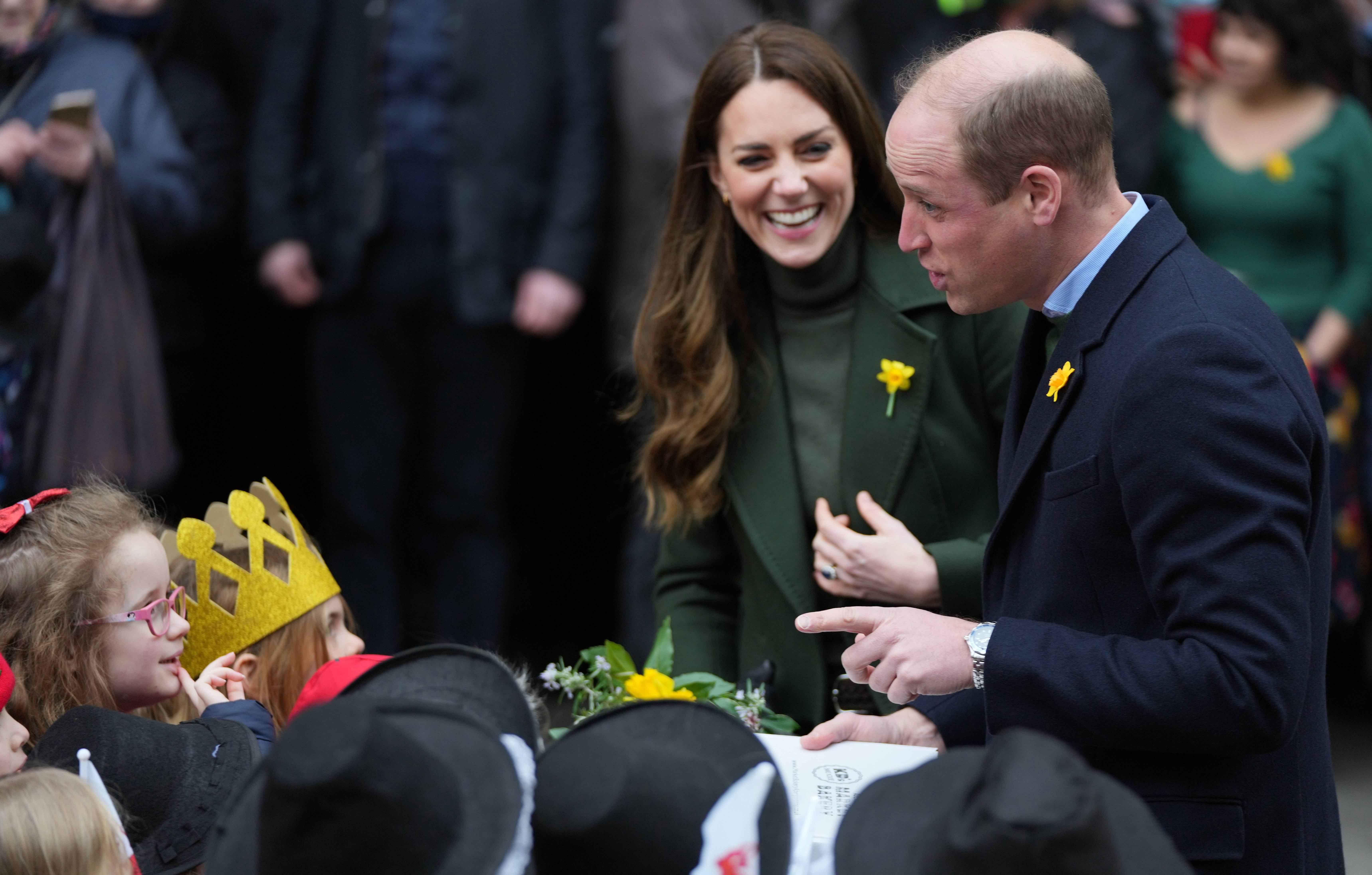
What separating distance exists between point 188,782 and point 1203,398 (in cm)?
150

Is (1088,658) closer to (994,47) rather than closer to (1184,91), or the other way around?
(994,47)

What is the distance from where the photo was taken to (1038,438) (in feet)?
6.85

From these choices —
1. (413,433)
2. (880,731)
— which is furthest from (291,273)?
(880,731)

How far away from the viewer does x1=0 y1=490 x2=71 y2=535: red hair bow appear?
8.08ft

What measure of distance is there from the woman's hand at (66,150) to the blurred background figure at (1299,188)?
3444mm

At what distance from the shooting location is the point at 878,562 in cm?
277

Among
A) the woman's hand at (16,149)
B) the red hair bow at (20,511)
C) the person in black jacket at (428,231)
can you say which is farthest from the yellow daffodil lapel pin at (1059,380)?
the woman's hand at (16,149)

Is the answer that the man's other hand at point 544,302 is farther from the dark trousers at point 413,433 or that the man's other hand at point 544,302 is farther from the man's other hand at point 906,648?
the man's other hand at point 906,648

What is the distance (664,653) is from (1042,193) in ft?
4.13

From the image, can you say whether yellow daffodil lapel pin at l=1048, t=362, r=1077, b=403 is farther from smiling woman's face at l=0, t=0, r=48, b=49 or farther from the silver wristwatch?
smiling woman's face at l=0, t=0, r=48, b=49

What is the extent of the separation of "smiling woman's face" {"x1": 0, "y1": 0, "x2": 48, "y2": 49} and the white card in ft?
10.3

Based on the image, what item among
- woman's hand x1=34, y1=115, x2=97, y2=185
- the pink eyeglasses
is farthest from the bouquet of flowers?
woman's hand x1=34, y1=115, x2=97, y2=185

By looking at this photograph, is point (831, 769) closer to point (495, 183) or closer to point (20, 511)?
point (20, 511)

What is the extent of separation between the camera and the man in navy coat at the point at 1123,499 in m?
1.80
